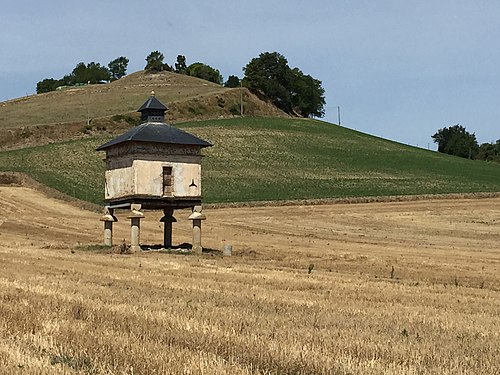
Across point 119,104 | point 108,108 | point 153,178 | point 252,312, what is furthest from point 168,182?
point 119,104

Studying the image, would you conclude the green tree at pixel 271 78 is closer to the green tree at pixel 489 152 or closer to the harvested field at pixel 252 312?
the green tree at pixel 489 152

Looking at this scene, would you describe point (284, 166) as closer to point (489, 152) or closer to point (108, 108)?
point (108, 108)

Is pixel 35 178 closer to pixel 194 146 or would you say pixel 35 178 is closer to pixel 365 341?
pixel 194 146

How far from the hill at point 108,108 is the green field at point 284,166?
12.9 feet

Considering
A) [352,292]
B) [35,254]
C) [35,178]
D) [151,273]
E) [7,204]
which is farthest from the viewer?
[35,178]

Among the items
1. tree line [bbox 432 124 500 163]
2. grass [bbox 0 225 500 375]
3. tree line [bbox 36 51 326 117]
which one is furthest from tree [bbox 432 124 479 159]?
grass [bbox 0 225 500 375]

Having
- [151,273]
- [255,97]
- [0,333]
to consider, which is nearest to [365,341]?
[0,333]

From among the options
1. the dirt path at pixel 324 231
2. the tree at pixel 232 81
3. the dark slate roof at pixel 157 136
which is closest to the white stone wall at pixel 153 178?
the dark slate roof at pixel 157 136

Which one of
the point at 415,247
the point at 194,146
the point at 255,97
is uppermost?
the point at 255,97

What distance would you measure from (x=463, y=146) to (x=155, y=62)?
69.6 m

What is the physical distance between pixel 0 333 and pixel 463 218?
48845 mm

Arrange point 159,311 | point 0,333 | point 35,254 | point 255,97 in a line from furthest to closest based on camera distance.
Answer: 1. point 255,97
2. point 35,254
3. point 159,311
4. point 0,333

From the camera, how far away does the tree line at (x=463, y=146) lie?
16162 cm

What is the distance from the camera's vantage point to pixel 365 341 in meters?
10.9
